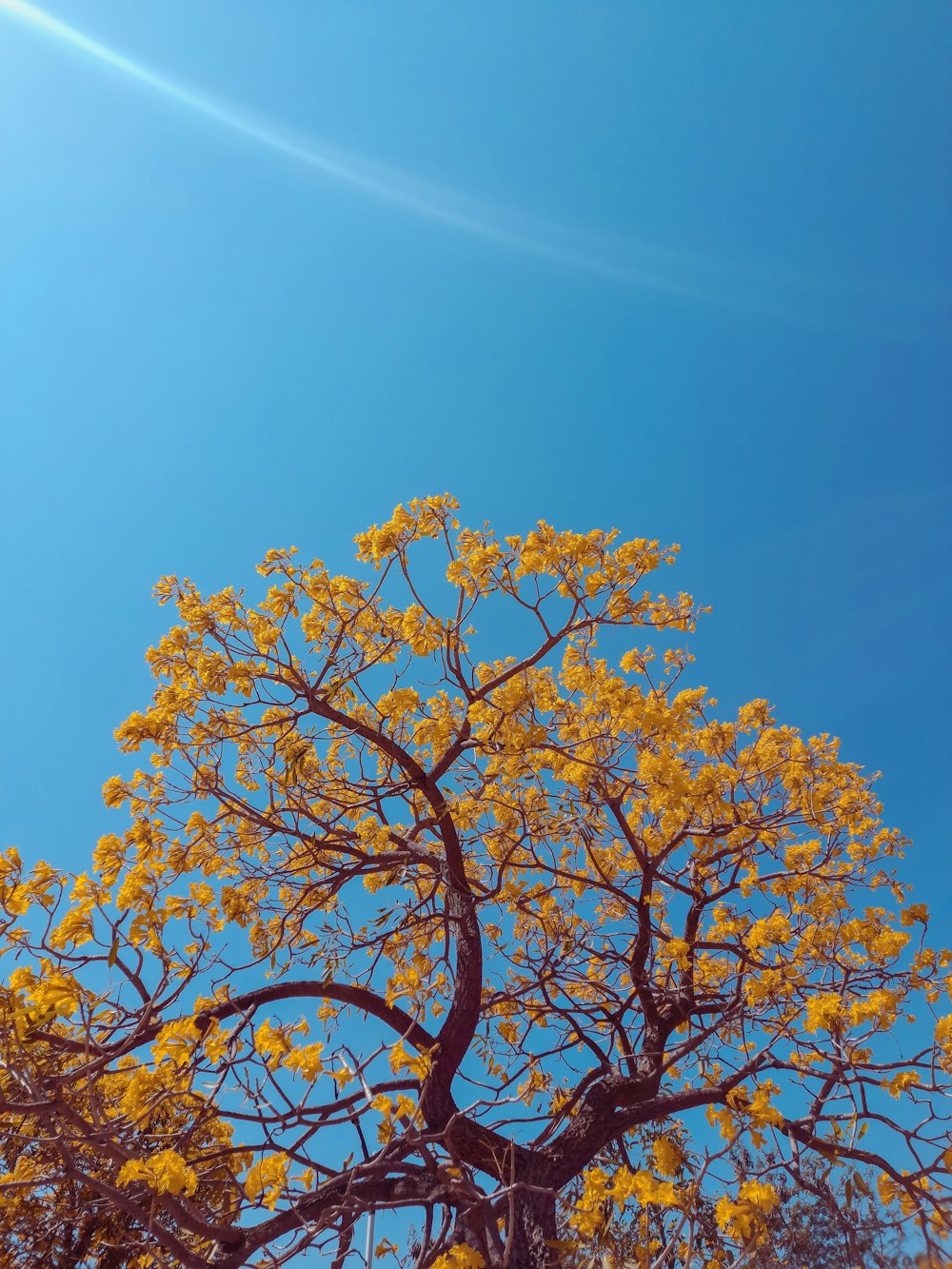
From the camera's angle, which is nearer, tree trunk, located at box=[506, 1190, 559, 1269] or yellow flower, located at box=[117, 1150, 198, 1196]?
yellow flower, located at box=[117, 1150, 198, 1196]

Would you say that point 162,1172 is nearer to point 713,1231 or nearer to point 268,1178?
point 268,1178

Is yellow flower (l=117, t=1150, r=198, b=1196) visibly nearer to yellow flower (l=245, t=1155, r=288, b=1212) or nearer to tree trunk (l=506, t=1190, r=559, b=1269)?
yellow flower (l=245, t=1155, r=288, b=1212)

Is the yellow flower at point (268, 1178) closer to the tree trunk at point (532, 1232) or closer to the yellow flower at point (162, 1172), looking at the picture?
the yellow flower at point (162, 1172)

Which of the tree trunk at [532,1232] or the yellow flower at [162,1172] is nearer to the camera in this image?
the yellow flower at [162,1172]

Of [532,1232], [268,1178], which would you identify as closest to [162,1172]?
[268,1178]

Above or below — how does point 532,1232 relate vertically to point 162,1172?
below

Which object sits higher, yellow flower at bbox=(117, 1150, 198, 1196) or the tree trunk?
yellow flower at bbox=(117, 1150, 198, 1196)

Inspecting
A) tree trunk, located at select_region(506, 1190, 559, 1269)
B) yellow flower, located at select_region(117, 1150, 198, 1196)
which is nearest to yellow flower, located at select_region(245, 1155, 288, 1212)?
yellow flower, located at select_region(117, 1150, 198, 1196)

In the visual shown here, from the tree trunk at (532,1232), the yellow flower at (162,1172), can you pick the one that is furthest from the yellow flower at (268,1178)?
the tree trunk at (532,1232)

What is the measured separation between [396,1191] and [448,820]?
74.9 inches

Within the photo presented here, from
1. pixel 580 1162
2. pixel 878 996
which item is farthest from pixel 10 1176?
pixel 878 996

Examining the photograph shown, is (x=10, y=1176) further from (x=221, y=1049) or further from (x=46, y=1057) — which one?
(x=221, y=1049)

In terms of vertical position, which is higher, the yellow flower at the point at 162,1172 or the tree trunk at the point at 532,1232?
the yellow flower at the point at 162,1172

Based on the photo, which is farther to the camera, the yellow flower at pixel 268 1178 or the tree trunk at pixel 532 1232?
the tree trunk at pixel 532 1232
